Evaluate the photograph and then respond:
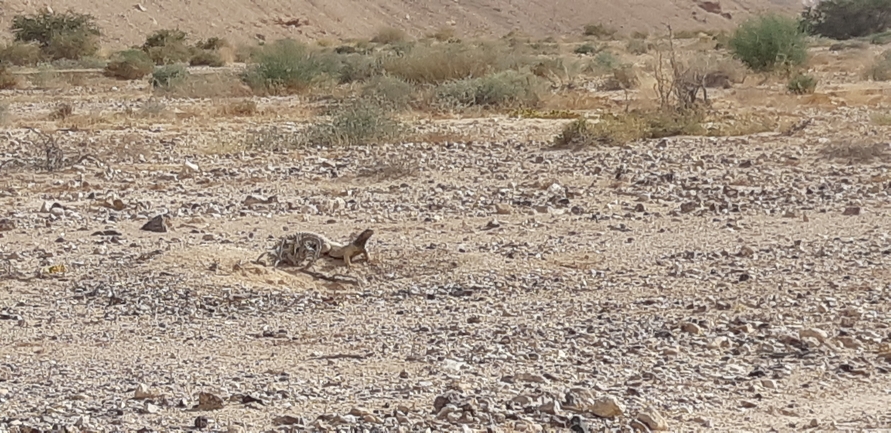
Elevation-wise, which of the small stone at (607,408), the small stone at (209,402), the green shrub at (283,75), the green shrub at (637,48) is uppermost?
the small stone at (607,408)

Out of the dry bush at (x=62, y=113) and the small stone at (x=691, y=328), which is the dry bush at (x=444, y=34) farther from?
the small stone at (x=691, y=328)

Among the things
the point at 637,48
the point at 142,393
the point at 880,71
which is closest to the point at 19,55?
the point at 637,48

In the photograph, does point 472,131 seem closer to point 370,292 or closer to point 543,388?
point 370,292

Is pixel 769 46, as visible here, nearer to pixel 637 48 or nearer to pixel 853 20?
pixel 637 48

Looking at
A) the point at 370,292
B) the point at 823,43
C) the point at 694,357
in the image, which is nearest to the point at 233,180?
the point at 370,292

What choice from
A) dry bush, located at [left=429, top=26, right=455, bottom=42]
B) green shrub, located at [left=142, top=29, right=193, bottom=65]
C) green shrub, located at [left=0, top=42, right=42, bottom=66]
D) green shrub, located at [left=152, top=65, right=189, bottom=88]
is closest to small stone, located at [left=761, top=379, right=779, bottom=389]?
green shrub, located at [left=152, top=65, right=189, bottom=88]

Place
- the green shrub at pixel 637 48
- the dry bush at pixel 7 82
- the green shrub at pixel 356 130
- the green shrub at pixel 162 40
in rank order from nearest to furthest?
1. the green shrub at pixel 356 130
2. the dry bush at pixel 7 82
3. the green shrub at pixel 162 40
4. the green shrub at pixel 637 48

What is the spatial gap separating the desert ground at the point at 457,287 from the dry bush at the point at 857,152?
5 cm

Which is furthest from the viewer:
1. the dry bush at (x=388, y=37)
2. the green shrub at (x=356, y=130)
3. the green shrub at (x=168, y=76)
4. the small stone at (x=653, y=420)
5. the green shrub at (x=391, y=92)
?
the dry bush at (x=388, y=37)

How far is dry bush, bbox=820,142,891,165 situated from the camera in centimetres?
1142

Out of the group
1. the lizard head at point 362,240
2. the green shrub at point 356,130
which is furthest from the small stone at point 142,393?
the green shrub at point 356,130

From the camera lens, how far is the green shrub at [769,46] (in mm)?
23781

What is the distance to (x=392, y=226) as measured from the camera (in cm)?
892

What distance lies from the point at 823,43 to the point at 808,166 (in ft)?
111
